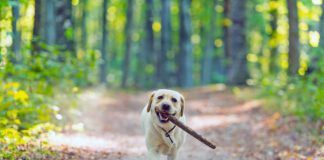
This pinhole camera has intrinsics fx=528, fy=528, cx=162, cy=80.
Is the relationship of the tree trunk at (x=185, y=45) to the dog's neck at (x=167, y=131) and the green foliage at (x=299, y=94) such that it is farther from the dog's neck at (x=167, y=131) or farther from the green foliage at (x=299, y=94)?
the dog's neck at (x=167, y=131)

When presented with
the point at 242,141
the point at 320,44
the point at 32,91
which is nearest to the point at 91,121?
the point at 32,91

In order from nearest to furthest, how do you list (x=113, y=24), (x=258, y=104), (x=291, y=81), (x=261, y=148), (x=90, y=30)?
(x=261, y=148) < (x=291, y=81) < (x=258, y=104) < (x=113, y=24) < (x=90, y=30)

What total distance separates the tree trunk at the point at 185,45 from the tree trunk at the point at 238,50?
21.1ft

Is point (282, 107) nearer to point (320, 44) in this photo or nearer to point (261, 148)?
point (320, 44)

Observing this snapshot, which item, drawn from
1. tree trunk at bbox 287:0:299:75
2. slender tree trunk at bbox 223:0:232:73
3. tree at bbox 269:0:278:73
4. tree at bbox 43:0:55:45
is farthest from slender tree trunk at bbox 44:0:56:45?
tree at bbox 269:0:278:73

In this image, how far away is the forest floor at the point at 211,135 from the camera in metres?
9.84

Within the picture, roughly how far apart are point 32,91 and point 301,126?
6103mm

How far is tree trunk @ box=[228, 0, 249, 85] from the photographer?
23.6m

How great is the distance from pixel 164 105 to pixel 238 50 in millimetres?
17605

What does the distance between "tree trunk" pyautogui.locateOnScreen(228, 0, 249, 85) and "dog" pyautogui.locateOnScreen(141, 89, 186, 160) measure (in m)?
16.7

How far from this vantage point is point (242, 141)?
12.3 metres

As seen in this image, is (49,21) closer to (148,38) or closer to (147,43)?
(148,38)

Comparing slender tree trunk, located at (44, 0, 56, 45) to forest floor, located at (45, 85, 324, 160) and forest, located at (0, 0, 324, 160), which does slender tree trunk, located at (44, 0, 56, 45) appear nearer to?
forest, located at (0, 0, 324, 160)

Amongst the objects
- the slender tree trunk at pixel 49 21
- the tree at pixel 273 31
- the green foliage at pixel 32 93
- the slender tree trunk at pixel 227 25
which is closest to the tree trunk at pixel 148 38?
the slender tree trunk at pixel 227 25
